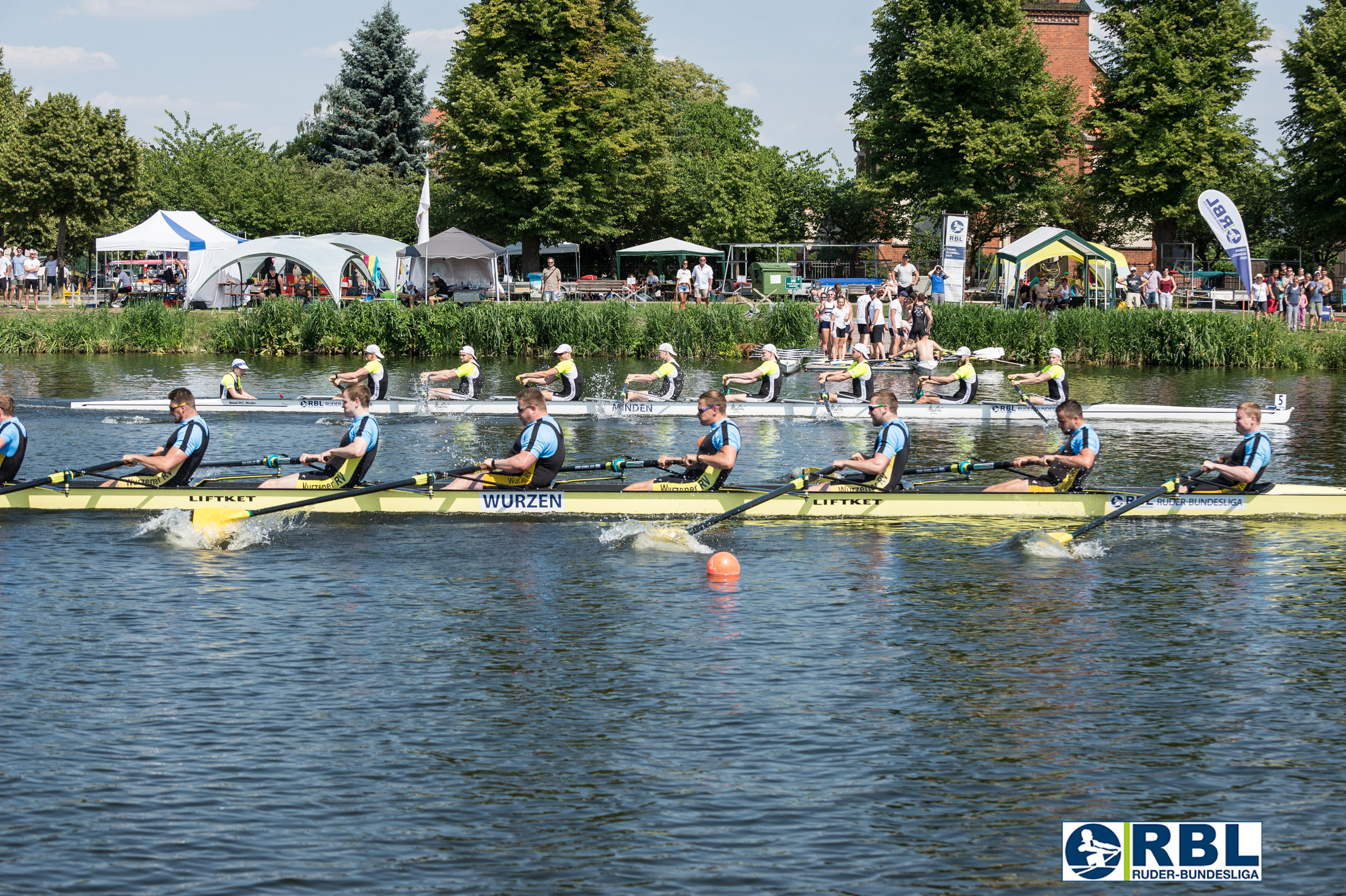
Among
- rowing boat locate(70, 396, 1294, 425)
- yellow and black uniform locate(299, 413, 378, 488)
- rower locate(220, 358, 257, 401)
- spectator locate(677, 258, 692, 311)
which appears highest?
spectator locate(677, 258, 692, 311)

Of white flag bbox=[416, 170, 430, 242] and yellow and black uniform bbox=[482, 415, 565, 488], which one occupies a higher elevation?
white flag bbox=[416, 170, 430, 242]

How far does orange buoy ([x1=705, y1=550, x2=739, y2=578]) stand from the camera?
570 inches

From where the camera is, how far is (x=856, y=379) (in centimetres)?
2834

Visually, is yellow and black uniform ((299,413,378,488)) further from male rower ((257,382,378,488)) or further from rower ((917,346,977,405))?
rower ((917,346,977,405))

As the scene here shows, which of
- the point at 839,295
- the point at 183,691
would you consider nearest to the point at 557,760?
the point at 183,691

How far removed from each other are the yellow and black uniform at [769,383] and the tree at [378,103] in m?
47.6

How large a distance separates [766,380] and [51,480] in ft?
47.9

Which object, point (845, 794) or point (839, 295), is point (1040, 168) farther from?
point (845, 794)

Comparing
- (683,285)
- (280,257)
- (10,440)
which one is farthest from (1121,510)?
(280,257)

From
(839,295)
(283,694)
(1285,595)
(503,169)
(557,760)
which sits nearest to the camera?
(557,760)

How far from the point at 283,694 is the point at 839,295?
26829mm

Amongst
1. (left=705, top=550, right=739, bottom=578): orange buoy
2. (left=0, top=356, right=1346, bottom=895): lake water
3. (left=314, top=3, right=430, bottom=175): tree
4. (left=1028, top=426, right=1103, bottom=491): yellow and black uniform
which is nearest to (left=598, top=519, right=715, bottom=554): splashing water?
(left=0, top=356, right=1346, bottom=895): lake water

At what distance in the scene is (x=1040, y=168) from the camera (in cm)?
5359

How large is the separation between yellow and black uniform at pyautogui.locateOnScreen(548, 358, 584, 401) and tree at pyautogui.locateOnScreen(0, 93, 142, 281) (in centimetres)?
3024
